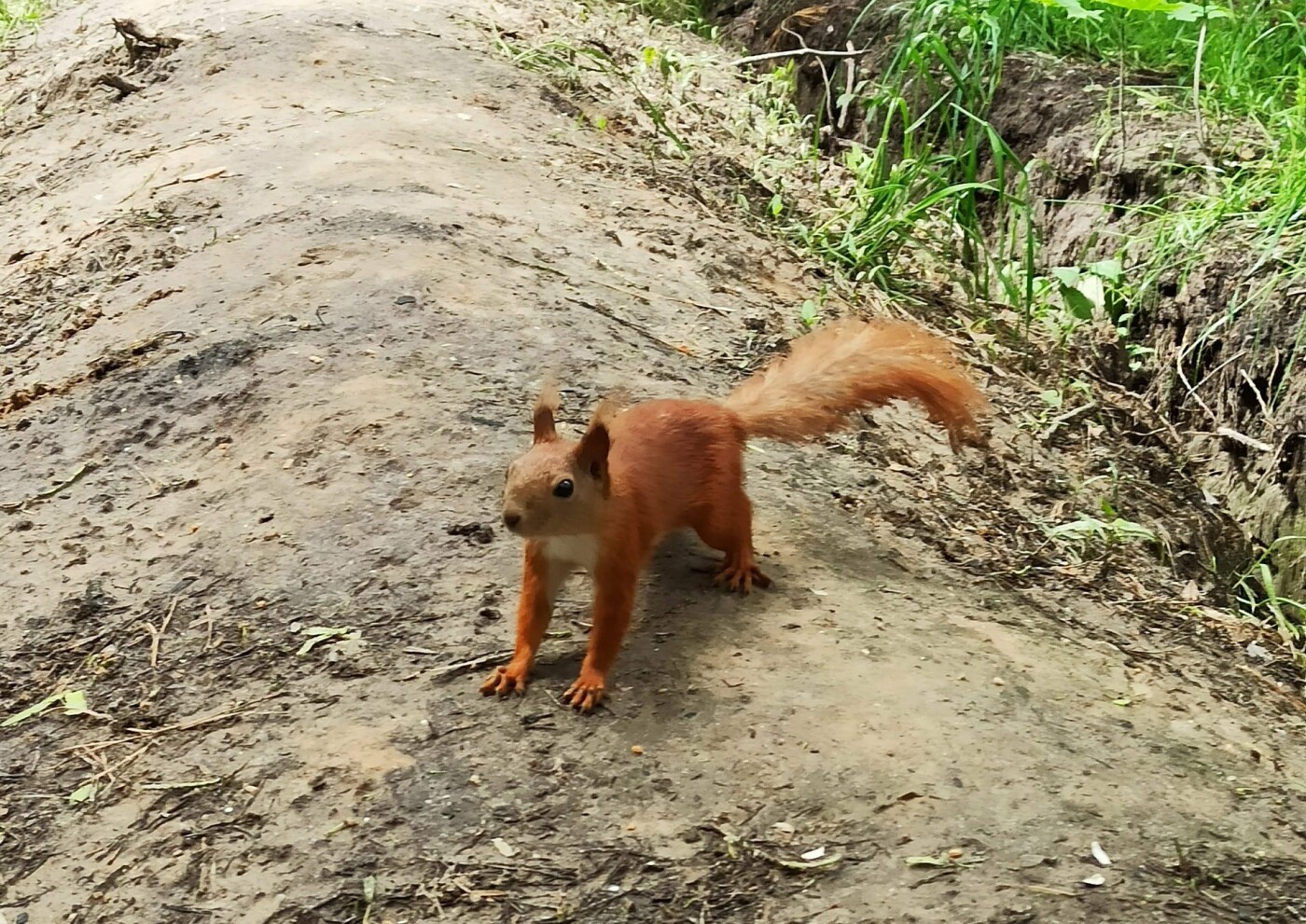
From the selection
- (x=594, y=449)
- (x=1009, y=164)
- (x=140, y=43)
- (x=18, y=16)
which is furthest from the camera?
(x=18, y=16)

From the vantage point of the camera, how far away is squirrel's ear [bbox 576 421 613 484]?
182 centimetres

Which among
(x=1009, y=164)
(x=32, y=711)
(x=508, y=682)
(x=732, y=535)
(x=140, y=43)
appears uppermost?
(x=140, y=43)

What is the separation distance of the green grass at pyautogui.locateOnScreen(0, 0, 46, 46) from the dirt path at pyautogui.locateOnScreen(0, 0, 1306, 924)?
319 centimetres

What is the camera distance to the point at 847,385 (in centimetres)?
241

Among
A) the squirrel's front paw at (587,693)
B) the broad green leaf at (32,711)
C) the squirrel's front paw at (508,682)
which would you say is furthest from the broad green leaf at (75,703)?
the squirrel's front paw at (587,693)

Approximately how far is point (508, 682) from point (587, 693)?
139 millimetres

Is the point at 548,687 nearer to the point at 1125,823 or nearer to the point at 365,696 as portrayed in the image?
the point at 365,696

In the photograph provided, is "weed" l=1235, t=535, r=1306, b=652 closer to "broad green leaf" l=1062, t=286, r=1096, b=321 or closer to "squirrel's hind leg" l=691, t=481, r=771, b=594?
"broad green leaf" l=1062, t=286, r=1096, b=321

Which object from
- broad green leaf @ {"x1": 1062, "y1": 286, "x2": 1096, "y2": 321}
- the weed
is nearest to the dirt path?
the weed

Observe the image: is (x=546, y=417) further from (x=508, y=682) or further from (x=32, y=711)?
(x=32, y=711)

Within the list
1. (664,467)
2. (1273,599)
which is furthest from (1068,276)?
(664,467)

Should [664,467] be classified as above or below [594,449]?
below

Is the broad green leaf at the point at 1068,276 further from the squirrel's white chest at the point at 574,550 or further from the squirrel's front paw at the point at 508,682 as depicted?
the squirrel's front paw at the point at 508,682

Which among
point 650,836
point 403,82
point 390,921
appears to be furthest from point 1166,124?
point 390,921
